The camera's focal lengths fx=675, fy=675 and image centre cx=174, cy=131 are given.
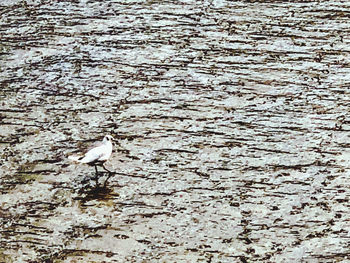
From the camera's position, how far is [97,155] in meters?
8.03

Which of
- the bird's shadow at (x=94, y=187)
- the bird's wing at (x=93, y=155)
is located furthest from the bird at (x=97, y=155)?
the bird's shadow at (x=94, y=187)

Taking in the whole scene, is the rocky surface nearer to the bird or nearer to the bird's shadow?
the bird's shadow

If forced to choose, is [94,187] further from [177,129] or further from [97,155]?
[177,129]

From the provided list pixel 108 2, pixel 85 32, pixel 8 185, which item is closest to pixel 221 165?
pixel 8 185

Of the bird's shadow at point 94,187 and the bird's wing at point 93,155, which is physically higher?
the bird's wing at point 93,155

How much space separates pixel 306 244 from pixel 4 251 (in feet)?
10.3

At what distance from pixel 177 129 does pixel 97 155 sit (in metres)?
1.55

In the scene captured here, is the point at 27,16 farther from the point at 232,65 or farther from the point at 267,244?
the point at 267,244

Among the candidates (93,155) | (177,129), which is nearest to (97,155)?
(93,155)

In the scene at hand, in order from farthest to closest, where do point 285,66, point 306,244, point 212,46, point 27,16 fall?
point 27,16, point 212,46, point 285,66, point 306,244

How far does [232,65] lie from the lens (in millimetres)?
10758

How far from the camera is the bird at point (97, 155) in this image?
8.03 metres

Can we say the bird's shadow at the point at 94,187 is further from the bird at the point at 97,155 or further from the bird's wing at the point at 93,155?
the bird's wing at the point at 93,155

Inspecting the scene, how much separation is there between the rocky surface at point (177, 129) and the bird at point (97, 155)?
10.6 inches
